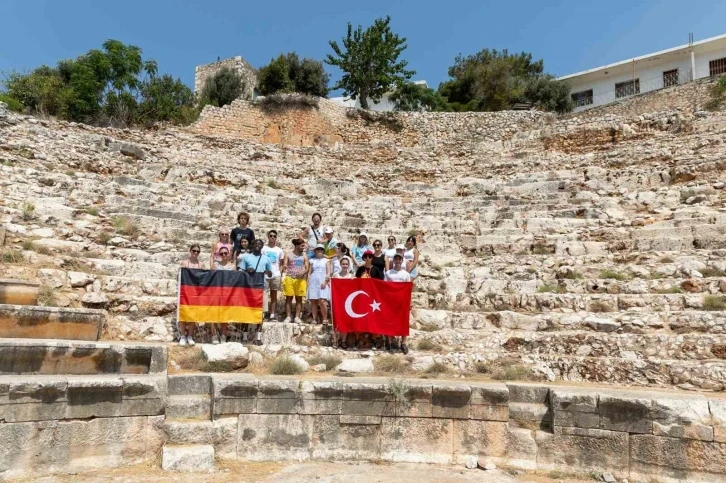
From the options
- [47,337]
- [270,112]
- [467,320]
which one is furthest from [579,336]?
[270,112]

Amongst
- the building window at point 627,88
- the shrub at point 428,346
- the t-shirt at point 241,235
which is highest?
the building window at point 627,88

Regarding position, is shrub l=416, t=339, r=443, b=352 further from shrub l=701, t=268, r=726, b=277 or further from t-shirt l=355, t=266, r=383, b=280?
shrub l=701, t=268, r=726, b=277

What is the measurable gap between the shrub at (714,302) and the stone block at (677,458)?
8.58ft

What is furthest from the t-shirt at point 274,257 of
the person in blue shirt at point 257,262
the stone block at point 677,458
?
the stone block at point 677,458

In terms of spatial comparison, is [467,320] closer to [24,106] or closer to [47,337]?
[47,337]

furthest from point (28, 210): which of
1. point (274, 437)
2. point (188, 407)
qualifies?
point (274, 437)

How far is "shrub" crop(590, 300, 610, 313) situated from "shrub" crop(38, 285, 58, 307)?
7.14m

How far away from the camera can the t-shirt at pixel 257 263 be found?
25.3 ft

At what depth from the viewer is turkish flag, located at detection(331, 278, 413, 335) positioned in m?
7.24

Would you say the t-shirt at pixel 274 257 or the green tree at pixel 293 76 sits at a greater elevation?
the green tree at pixel 293 76

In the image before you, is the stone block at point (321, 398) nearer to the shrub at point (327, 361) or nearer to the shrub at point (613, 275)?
the shrub at point (327, 361)

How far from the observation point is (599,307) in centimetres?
755

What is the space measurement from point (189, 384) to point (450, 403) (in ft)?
8.69

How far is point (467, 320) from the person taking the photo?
25.4 feet
